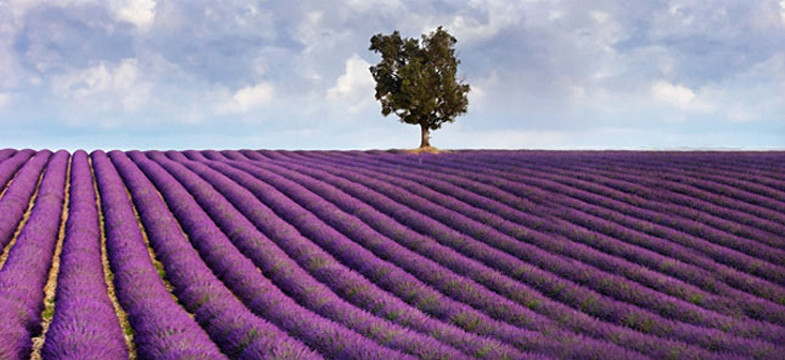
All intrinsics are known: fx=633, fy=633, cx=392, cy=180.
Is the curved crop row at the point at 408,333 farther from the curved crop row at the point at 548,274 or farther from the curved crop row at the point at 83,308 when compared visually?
the curved crop row at the point at 83,308

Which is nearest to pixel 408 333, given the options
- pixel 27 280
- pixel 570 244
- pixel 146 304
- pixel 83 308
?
pixel 146 304

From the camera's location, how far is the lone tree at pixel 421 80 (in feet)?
121

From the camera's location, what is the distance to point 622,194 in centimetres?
1382

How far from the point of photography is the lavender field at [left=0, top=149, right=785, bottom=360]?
6.02 m

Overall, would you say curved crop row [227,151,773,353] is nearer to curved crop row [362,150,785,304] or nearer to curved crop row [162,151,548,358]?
curved crop row [362,150,785,304]

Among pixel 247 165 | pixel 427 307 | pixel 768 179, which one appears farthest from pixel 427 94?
pixel 427 307

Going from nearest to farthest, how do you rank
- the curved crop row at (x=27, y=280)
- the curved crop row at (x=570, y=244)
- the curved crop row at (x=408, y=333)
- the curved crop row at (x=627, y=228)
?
the curved crop row at (x=408, y=333) < the curved crop row at (x=27, y=280) < the curved crop row at (x=570, y=244) < the curved crop row at (x=627, y=228)

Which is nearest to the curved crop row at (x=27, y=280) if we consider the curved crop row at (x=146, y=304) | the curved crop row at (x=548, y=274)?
the curved crop row at (x=146, y=304)

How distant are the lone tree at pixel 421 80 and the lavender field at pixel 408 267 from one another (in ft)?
67.5

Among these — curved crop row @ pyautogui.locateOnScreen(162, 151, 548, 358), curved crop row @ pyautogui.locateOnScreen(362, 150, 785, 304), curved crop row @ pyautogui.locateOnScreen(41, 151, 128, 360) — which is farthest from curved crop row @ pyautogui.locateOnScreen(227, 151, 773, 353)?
curved crop row @ pyautogui.locateOnScreen(41, 151, 128, 360)

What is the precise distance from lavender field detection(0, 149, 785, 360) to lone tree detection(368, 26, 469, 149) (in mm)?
20562

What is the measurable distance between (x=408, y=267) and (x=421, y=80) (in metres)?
28.5

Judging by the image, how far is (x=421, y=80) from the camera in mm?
36844

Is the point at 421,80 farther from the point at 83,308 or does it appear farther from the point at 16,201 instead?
the point at 83,308
